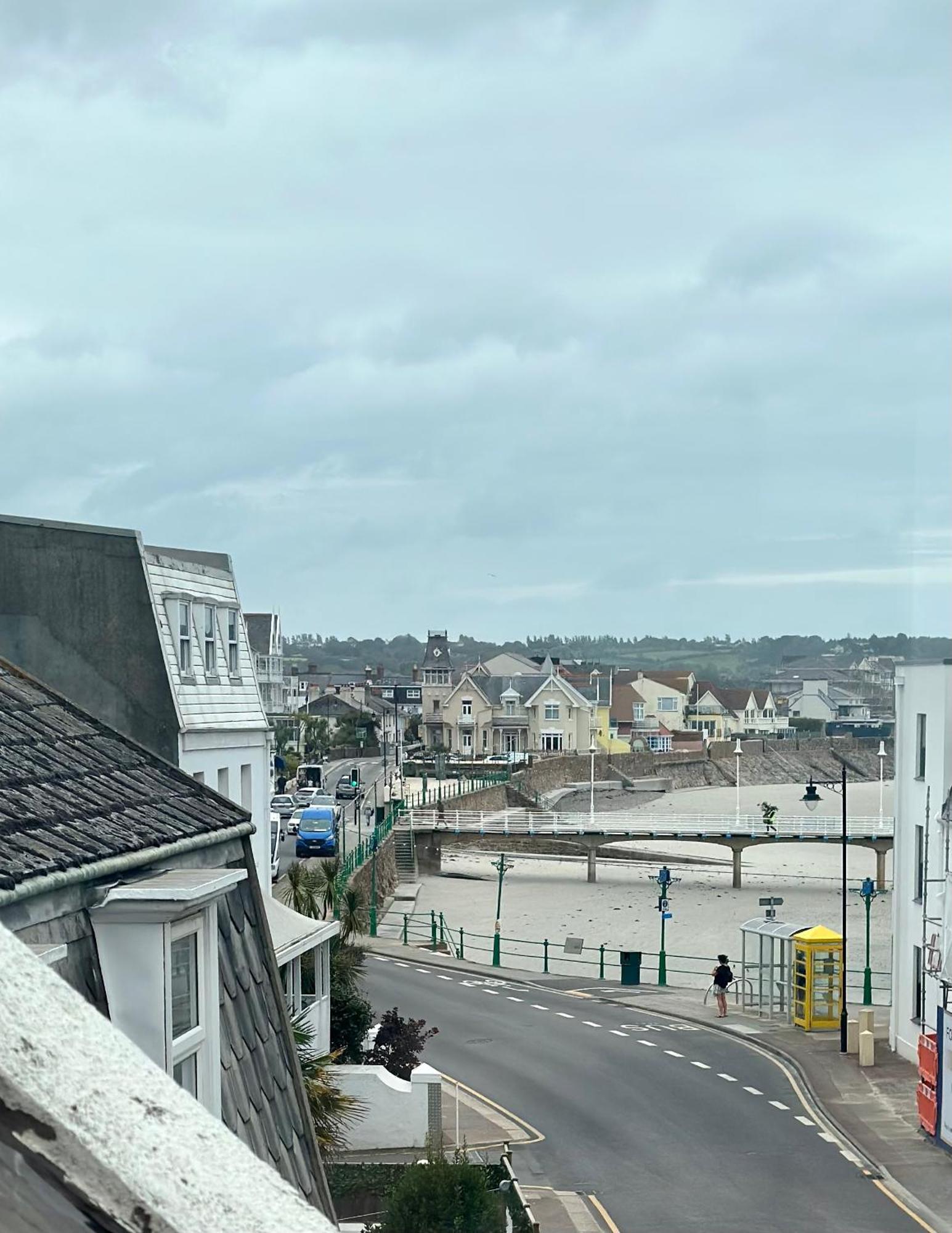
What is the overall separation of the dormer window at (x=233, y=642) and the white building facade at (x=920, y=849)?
476 inches

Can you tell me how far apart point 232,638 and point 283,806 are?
206 feet

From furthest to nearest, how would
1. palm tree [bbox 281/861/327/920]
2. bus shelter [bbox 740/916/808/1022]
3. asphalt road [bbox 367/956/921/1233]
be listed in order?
bus shelter [bbox 740/916/808/1022], palm tree [bbox 281/861/327/920], asphalt road [bbox 367/956/921/1233]

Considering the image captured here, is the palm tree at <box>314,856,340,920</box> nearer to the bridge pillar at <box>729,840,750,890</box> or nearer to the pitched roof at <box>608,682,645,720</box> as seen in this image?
the bridge pillar at <box>729,840,750,890</box>

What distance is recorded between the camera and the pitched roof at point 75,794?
18.2 ft

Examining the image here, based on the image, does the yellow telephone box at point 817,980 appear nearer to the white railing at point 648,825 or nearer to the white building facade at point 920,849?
the white building facade at point 920,849

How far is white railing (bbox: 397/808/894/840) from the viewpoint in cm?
7538

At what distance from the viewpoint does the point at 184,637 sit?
22.5 meters

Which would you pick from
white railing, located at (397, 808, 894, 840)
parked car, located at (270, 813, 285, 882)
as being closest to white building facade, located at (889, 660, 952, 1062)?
parked car, located at (270, 813, 285, 882)

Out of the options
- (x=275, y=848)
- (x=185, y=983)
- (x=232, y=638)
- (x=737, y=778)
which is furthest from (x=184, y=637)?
(x=737, y=778)

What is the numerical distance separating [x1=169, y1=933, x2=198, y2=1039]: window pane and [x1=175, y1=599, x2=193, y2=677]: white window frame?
16.3 meters

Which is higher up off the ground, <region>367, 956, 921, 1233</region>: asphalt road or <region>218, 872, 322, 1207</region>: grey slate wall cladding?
<region>218, 872, 322, 1207</region>: grey slate wall cladding

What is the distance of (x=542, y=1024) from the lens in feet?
111

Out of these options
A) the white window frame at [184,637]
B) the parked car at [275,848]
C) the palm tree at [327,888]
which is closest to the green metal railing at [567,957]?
the parked car at [275,848]

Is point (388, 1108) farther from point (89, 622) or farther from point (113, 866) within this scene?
point (113, 866)
